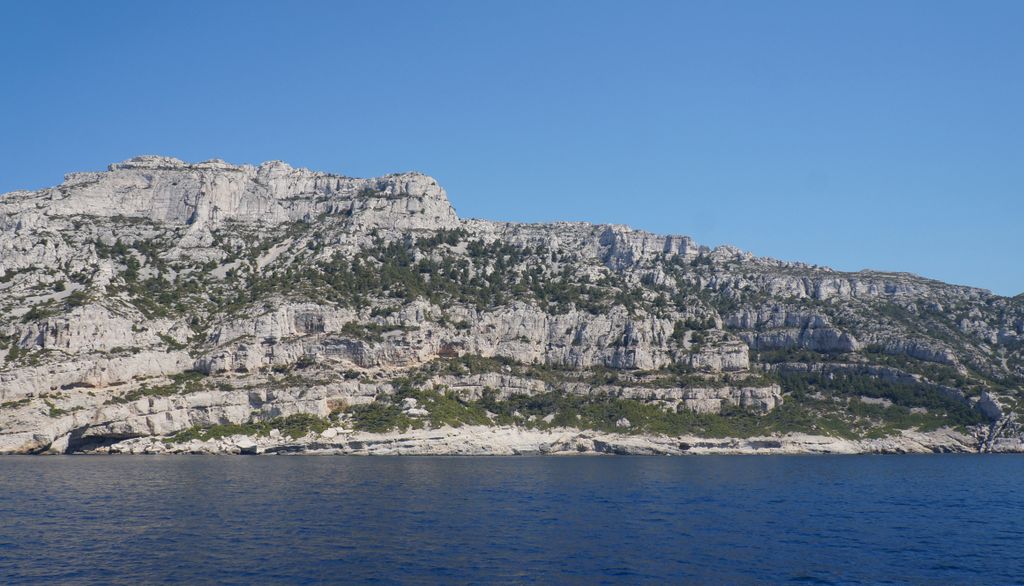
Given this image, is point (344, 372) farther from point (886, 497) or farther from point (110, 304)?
point (886, 497)

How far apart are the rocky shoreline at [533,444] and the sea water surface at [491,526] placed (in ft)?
82.3

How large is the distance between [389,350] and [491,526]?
98.1 m

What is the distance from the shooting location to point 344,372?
146m

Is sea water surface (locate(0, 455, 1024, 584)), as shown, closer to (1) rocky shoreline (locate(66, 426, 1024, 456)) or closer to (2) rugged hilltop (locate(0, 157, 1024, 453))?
(1) rocky shoreline (locate(66, 426, 1024, 456))

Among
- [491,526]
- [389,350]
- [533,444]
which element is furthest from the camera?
[389,350]

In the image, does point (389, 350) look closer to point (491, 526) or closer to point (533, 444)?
point (533, 444)

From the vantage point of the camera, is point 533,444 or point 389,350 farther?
point 389,350

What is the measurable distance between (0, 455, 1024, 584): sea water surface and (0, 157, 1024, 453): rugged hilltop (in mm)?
29523

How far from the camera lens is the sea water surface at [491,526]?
43906 millimetres

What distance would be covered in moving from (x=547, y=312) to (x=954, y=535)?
12325 centimetres

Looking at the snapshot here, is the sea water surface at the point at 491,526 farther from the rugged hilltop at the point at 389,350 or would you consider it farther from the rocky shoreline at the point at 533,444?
the rugged hilltop at the point at 389,350

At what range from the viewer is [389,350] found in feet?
500

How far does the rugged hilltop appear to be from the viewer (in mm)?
129000

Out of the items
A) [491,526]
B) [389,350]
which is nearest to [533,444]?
[389,350]
